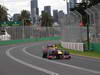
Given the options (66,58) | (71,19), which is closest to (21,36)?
(71,19)

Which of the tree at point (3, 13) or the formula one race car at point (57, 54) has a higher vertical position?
the tree at point (3, 13)

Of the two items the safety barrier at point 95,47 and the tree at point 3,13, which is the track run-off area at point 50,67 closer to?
the safety barrier at point 95,47

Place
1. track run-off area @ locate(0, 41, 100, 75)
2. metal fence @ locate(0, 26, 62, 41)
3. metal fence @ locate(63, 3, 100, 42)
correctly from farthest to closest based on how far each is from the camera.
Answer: metal fence @ locate(0, 26, 62, 41) → metal fence @ locate(63, 3, 100, 42) → track run-off area @ locate(0, 41, 100, 75)

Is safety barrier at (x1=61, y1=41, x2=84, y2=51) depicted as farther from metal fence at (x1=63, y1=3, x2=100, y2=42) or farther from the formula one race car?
the formula one race car

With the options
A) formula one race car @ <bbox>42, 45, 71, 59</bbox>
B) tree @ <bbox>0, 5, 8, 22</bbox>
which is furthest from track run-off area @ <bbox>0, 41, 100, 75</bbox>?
tree @ <bbox>0, 5, 8, 22</bbox>

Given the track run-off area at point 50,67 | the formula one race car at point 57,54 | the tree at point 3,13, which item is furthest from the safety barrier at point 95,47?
the tree at point 3,13

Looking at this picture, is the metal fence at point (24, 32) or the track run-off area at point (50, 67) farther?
the metal fence at point (24, 32)

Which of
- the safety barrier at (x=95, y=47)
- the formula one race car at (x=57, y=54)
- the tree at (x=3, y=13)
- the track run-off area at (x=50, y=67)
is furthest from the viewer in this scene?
the tree at (x=3, y=13)

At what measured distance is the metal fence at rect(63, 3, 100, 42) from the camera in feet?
92.4

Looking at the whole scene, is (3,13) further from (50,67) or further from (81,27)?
(50,67)

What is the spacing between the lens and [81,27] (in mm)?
33094

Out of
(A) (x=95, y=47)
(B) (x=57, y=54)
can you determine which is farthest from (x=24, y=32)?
(B) (x=57, y=54)

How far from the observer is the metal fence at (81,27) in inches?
1108

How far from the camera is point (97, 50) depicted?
29.6 m
